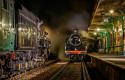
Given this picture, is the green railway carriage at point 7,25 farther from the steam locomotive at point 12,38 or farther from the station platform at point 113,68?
the station platform at point 113,68

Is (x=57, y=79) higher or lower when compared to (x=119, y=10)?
lower

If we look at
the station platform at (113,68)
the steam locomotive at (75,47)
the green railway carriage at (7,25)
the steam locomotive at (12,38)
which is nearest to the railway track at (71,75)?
the station platform at (113,68)

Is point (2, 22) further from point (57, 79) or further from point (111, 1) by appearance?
point (111, 1)

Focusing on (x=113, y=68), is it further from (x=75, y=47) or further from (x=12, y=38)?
(x=75, y=47)

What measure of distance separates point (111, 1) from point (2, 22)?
6.76 metres

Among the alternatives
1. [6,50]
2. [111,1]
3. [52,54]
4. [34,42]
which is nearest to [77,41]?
[52,54]

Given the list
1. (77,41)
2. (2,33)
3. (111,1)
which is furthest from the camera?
(77,41)

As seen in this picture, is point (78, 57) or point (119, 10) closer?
point (119, 10)

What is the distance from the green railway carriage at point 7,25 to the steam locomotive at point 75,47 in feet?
62.5

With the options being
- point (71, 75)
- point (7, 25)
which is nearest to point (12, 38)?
point (7, 25)

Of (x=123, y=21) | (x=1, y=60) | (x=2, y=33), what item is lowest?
(x=1, y=60)

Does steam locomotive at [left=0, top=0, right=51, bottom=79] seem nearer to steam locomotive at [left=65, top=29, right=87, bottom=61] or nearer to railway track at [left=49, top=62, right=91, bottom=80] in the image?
railway track at [left=49, top=62, right=91, bottom=80]

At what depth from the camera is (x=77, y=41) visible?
1305 inches

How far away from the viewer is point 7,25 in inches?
525
